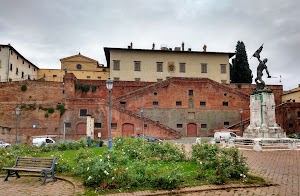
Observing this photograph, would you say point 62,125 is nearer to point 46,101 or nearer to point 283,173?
point 46,101

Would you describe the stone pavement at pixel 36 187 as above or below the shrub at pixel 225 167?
below

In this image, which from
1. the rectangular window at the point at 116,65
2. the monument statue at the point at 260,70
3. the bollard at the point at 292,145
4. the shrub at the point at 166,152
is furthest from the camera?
the rectangular window at the point at 116,65

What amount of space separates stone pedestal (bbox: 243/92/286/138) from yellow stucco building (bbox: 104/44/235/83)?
1116 inches

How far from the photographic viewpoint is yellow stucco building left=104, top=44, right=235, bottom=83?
48031 millimetres

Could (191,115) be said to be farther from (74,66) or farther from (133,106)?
(74,66)

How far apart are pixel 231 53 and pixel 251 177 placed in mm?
43948

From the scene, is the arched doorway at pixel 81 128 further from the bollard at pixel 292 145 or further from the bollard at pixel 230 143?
the bollard at pixel 292 145

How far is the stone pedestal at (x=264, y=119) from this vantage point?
2050 centimetres

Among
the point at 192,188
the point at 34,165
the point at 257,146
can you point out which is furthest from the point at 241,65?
the point at 34,165

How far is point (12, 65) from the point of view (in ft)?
155

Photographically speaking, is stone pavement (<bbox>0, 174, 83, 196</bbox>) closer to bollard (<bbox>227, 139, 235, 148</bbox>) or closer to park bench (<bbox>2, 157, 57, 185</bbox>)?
park bench (<bbox>2, 157, 57, 185</bbox>)

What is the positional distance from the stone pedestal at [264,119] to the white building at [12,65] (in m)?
39.0

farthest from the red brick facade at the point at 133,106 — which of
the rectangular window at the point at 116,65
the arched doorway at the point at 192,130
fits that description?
the rectangular window at the point at 116,65

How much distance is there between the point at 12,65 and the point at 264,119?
135 ft
